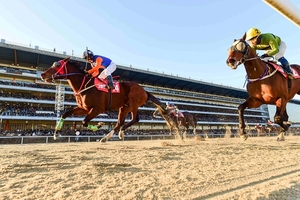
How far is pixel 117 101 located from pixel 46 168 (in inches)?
146

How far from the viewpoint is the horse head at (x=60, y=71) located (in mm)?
6039

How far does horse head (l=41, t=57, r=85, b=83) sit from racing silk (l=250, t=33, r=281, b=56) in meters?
5.02

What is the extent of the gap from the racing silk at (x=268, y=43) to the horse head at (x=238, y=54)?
556mm

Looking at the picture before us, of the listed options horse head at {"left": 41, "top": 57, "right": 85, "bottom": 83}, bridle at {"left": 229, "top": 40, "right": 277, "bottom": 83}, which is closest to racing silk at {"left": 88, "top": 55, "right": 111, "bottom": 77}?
horse head at {"left": 41, "top": 57, "right": 85, "bottom": 83}

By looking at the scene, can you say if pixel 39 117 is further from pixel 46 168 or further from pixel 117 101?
pixel 46 168

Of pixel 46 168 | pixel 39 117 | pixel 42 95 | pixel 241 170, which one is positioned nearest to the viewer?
pixel 46 168

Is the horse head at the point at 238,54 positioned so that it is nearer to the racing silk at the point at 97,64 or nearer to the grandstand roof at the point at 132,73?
the racing silk at the point at 97,64

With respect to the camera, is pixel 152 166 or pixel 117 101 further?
pixel 117 101

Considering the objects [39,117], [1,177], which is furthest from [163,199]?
[39,117]

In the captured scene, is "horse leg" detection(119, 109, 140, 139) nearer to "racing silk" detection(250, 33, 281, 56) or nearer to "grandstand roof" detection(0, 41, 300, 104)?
"racing silk" detection(250, 33, 281, 56)

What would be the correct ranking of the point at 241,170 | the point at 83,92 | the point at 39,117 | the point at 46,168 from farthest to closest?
1. the point at 39,117
2. the point at 83,92
3. the point at 241,170
4. the point at 46,168

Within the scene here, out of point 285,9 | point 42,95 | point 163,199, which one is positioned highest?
point 42,95

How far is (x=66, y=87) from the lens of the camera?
3133 centimetres

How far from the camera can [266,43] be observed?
5.60 meters
